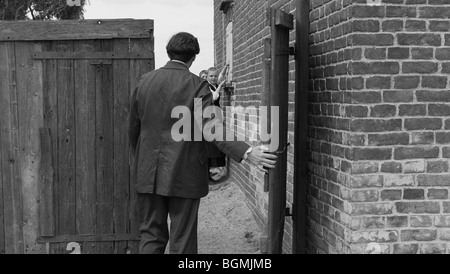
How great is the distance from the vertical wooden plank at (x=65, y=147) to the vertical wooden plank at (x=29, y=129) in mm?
153

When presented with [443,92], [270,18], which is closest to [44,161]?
[270,18]

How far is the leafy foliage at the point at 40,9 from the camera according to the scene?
26344 millimetres

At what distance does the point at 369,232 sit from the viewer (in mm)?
3748

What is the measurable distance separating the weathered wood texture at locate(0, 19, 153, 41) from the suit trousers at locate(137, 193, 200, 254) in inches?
52.5

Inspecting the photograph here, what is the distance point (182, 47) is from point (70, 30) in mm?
1026

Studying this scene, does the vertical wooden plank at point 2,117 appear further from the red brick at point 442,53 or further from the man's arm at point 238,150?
the red brick at point 442,53

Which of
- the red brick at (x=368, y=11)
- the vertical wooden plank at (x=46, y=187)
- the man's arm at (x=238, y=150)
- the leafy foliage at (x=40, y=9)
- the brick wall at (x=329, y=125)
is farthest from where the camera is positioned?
the leafy foliage at (x=40, y=9)

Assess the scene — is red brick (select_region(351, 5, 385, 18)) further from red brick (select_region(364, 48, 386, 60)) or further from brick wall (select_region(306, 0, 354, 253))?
red brick (select_region(364, 48, 386, 60))

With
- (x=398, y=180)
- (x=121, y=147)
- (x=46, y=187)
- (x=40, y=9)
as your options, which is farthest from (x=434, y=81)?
(x=40, y=9)

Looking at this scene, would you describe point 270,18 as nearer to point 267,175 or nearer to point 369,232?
point 267,175

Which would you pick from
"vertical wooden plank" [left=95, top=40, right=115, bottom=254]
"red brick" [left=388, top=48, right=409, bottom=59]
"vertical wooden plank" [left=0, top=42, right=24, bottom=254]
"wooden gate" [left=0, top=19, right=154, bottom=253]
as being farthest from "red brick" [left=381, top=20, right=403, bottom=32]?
"vertical wooden plank" [left=0, top=42, right=24, bottom=254]

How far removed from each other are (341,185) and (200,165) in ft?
Result: 3.49

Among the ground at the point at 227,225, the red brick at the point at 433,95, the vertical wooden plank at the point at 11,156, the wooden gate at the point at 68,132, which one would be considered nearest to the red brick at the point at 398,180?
the red brick at the point at 433,95

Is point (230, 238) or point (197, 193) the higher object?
point (197, 193)
